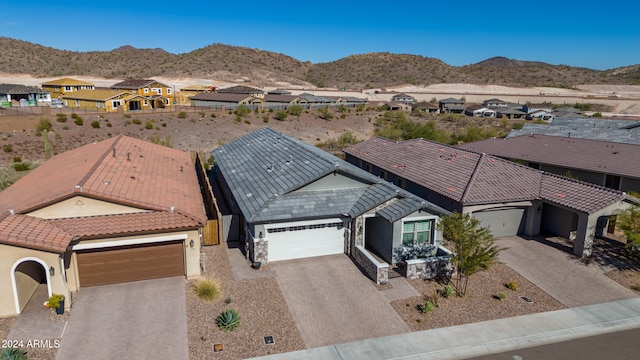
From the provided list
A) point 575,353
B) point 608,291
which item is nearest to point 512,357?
point 575,353

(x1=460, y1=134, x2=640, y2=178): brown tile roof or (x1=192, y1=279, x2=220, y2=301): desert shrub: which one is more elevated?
(x1=460, y1=134, x2=640, y2=178): brown tile roof

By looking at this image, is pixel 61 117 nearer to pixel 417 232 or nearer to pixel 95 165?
pixel 95 165

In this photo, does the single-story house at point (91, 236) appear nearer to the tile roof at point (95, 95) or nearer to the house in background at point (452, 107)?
the tile roof at point (95, 95)

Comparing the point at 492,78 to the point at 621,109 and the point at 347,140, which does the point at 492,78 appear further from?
the point at 347,140

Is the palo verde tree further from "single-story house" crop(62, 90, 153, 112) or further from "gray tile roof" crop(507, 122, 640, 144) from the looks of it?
"single-story house" crop(62, 90, 153, 112)

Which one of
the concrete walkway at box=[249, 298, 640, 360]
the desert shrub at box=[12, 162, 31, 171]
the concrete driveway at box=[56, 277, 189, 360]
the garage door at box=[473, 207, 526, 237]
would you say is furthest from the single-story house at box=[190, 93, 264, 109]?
the concrete walkway at box=[249, 298, 640, 360]

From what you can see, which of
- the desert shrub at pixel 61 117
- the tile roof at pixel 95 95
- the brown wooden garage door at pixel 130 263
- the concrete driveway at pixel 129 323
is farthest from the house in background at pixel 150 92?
the concrete driveway at pixel 129 323
